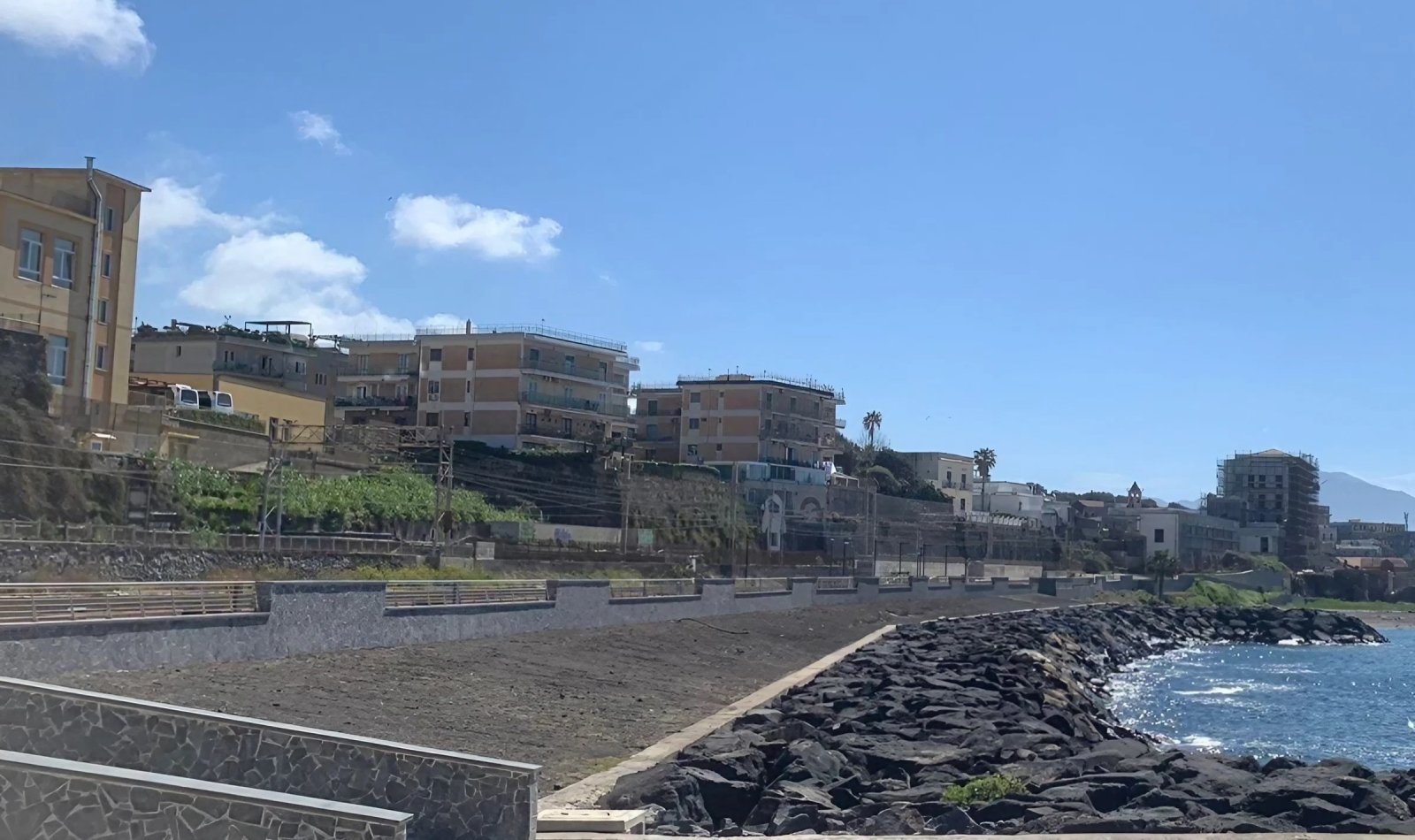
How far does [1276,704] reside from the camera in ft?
147

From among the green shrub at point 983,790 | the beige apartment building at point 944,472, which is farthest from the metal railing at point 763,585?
the beige apartment building at point 944,472

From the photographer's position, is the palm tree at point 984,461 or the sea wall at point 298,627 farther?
the palm tree at point 984,461

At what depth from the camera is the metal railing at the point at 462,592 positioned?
28438mm

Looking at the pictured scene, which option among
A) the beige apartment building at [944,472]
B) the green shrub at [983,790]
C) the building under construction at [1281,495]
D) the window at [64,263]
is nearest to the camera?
the green shrub at [983,790]

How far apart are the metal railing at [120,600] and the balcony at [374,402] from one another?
65.1 meters

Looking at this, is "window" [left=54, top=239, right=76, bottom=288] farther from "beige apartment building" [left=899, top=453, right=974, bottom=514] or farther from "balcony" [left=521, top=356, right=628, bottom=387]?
"beige apartment building" [left=899, top=453, right=974, bottom=514]

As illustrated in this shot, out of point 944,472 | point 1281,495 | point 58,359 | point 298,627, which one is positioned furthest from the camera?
point 1281,495

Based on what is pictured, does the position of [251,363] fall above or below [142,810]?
above

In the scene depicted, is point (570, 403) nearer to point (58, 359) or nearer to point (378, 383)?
point (378, 383)

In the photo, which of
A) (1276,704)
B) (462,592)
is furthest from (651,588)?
(1276,704)

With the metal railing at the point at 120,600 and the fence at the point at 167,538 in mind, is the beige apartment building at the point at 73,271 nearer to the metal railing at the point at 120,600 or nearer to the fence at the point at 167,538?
the fence at the point at 167,538

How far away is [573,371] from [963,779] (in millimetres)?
71132

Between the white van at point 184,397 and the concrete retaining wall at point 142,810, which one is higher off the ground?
the white van at point 184,397

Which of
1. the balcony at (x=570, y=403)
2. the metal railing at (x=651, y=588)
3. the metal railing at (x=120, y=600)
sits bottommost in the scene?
the metal railing at (x=651, y=588)
